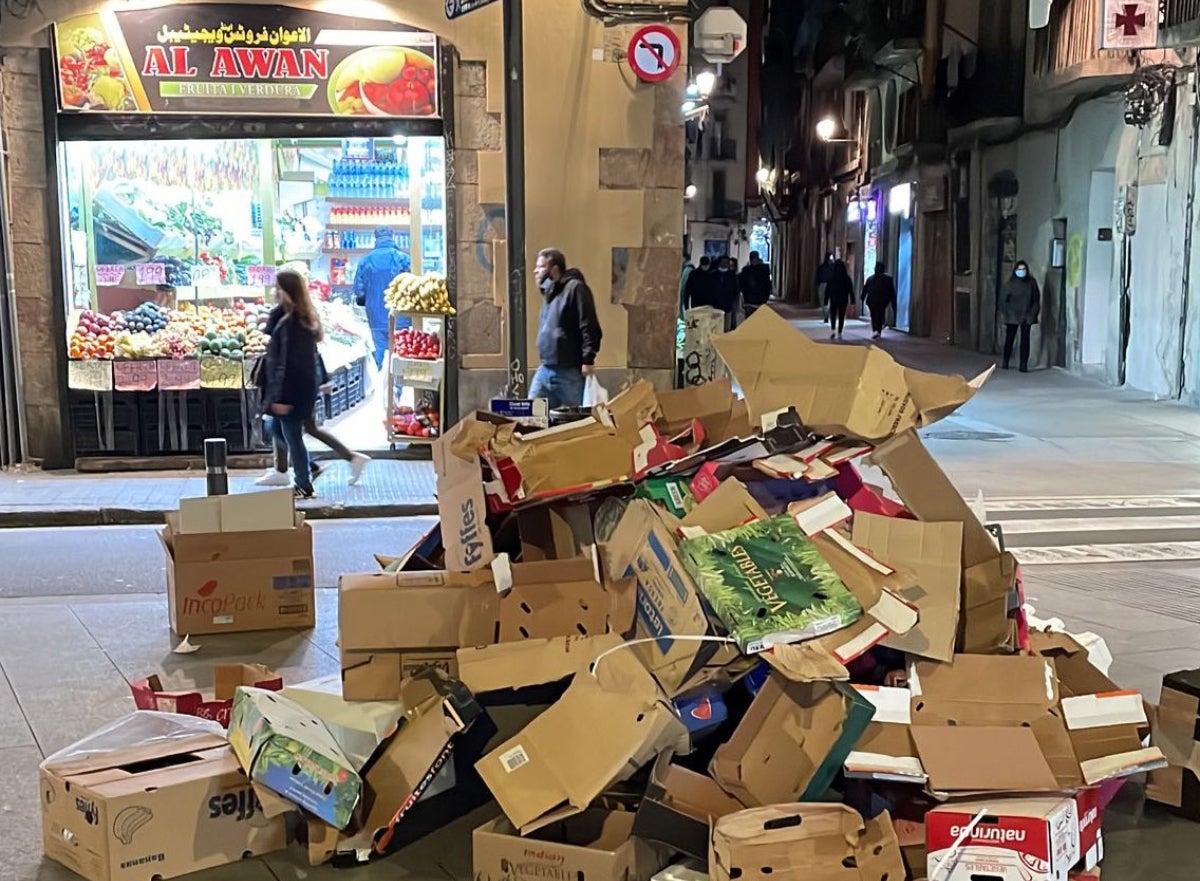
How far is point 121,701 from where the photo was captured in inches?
205

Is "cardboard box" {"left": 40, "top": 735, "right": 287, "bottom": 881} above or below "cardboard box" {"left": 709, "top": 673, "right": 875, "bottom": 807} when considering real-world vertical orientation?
below

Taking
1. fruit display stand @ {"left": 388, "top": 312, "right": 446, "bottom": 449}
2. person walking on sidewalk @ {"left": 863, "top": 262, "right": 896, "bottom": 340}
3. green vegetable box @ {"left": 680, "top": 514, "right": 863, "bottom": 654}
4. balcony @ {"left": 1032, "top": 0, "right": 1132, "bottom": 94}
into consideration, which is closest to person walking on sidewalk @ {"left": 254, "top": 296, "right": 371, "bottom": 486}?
fruit display stand @ {"left": 388, "top": 312, "right": 446, "bottom": 449}

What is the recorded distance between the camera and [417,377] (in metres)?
10.5

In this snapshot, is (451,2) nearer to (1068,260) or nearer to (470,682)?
(470,682)

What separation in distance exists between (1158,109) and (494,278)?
1056cm

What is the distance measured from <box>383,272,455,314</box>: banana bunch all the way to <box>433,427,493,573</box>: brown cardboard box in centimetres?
563

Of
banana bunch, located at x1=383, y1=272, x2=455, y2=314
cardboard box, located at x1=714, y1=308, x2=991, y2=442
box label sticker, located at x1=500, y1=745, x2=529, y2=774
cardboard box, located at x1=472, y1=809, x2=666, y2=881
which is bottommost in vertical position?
cardboard box, located at x1=472, y1=809, x2=666, y2=881

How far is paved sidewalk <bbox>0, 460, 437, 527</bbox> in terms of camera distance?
8.70 metres

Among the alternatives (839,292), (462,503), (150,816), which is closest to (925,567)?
(462,503)

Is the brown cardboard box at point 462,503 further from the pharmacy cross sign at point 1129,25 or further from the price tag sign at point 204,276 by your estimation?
the pharmacy cross sign at point 1129,25

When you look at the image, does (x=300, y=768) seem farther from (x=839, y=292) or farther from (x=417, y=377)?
(x=839, y=292)

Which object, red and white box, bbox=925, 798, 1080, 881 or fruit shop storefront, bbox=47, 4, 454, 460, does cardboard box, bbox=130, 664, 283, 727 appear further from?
fruit shop storefront, bbox=47, 4, 454, 460

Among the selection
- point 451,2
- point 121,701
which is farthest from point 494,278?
point 121,701

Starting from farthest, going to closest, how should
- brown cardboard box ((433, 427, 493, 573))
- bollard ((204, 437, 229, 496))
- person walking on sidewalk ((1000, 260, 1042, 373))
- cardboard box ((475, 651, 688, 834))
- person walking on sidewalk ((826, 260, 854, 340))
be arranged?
person walking on sidewalk ((826, 260, 854, 340))
person walking on sidewalk ((1000, 260, 1042, 373))
bollard ((204, 437, 229, 496))
brown cardboard box ((433, 427, 493, 573))
cardboard box ((475, 651, 688, 834))
